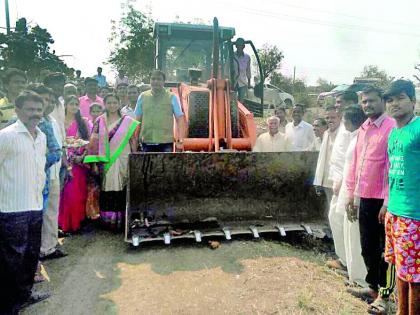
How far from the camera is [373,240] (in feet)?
10.9

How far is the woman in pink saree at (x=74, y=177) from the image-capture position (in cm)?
523

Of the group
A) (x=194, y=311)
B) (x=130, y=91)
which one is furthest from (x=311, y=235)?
(x=130, y=91)

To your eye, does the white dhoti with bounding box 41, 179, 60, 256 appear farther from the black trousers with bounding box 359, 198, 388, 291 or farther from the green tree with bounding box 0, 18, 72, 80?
the green tree with bounding box 0, 18, 72, 80

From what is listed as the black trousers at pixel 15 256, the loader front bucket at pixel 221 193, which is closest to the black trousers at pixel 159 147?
the loader front bucket at pixel 221 193

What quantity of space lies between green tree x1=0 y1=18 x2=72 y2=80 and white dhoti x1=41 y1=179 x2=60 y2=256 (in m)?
10.8

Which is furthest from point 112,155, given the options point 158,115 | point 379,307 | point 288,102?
point 288,102

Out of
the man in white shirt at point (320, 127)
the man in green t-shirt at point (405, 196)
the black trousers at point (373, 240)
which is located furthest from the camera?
the man in white shirt at point (320, 127)

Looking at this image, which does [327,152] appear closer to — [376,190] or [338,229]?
[338,229]

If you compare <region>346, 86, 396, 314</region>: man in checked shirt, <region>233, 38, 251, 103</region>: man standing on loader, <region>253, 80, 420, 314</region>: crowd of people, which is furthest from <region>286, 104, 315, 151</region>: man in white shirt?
<region>346, 86, 396, 314</region>: man in checked shirt

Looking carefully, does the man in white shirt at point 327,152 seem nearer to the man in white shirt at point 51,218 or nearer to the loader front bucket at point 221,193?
the loader front bucket at point 221,193

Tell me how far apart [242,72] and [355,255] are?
3.90 metres

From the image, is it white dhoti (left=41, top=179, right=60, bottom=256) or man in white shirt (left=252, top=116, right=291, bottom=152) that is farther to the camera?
man in white shirt (left=252, top=116, right=291, bottom=152)

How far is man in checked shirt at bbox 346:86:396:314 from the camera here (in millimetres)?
3211

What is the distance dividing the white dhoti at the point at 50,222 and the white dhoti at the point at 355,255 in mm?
3083
